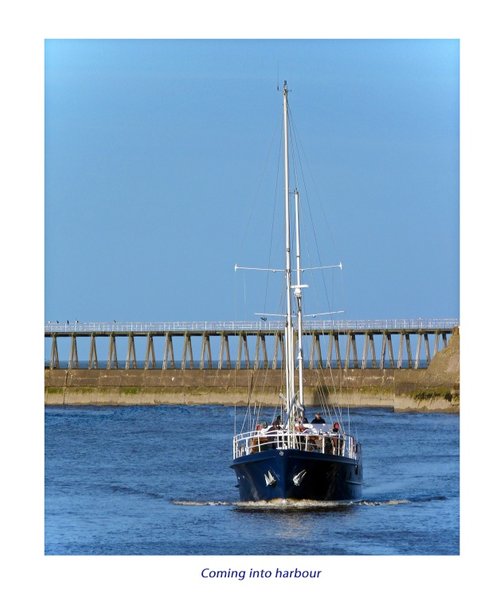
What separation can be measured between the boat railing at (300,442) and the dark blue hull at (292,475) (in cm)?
38

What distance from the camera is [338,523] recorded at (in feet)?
132

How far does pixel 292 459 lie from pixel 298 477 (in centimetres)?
54

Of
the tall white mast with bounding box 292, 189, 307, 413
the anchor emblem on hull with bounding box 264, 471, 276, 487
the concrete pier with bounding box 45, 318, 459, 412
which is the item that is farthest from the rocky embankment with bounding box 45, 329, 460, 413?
the anchor emblem on hull with bounding box 264, 471, 276, 487

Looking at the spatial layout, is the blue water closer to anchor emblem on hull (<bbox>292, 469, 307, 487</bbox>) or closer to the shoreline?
anchor emblem on hull (<bbox>292, 469, 307, 487</bbox>)

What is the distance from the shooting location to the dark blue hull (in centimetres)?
4209

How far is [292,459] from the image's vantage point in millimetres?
42062

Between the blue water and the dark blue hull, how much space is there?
52 cm

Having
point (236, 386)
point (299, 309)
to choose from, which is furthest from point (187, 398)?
point (299, 309)

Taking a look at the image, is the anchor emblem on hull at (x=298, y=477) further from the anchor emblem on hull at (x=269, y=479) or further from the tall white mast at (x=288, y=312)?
the tall white mast at (x=288, y=312)

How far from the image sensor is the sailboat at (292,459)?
42.2m

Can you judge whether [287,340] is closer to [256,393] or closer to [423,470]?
[423,470]

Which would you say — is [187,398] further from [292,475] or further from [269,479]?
[292,475]

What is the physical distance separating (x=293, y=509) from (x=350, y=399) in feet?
181

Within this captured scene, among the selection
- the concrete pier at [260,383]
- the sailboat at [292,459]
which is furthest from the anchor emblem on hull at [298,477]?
the concrete pier at [260,383]
